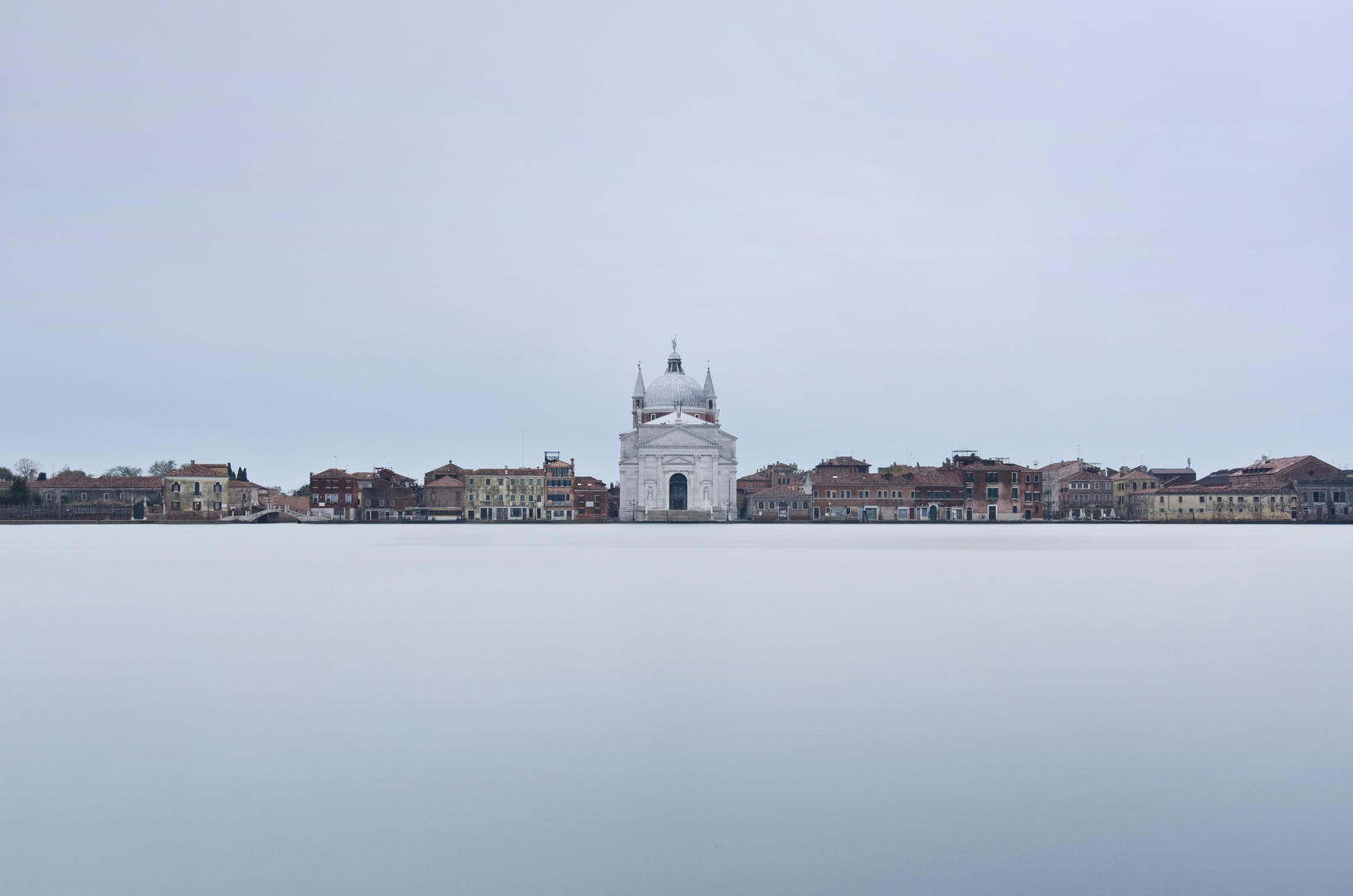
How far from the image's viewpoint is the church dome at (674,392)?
92.1 m

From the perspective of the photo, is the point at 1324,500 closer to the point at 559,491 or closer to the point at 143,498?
the point at 559,491

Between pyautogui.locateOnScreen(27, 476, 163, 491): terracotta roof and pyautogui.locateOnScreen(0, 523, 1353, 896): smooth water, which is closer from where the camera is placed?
pyautogui.locateOnScreen(0, 523, 1353, 896): smooth water

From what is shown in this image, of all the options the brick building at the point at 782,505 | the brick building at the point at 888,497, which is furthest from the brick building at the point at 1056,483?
the brick building at the point at 782,505

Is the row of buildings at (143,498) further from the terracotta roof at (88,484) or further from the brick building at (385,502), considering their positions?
the brick building at (385,502)

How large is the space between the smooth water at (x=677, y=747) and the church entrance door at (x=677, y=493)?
6438 cm

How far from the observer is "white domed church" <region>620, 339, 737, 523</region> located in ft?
270

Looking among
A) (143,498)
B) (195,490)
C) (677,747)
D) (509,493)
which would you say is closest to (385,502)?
(509,493)

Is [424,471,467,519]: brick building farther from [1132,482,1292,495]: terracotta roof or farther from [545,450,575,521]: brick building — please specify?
[1132,482,1292,495]: terracotta roof

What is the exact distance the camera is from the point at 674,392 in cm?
9244

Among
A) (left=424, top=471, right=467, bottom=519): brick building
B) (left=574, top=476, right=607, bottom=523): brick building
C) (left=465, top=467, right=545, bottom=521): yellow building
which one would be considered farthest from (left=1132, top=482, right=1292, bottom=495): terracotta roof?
(left=424, top=471, right=467, bottom=519): brick building

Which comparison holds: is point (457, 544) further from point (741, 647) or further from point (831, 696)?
point (831, 696)

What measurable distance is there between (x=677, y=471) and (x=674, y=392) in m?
11.1

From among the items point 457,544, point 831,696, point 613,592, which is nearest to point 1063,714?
point 831,696

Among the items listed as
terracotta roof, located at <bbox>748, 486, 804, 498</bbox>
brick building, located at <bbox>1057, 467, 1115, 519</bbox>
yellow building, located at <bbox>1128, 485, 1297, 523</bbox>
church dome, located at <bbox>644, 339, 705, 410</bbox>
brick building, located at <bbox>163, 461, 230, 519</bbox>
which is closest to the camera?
brick building, located at <bbox>163, 461, 230, 519</bbox>
